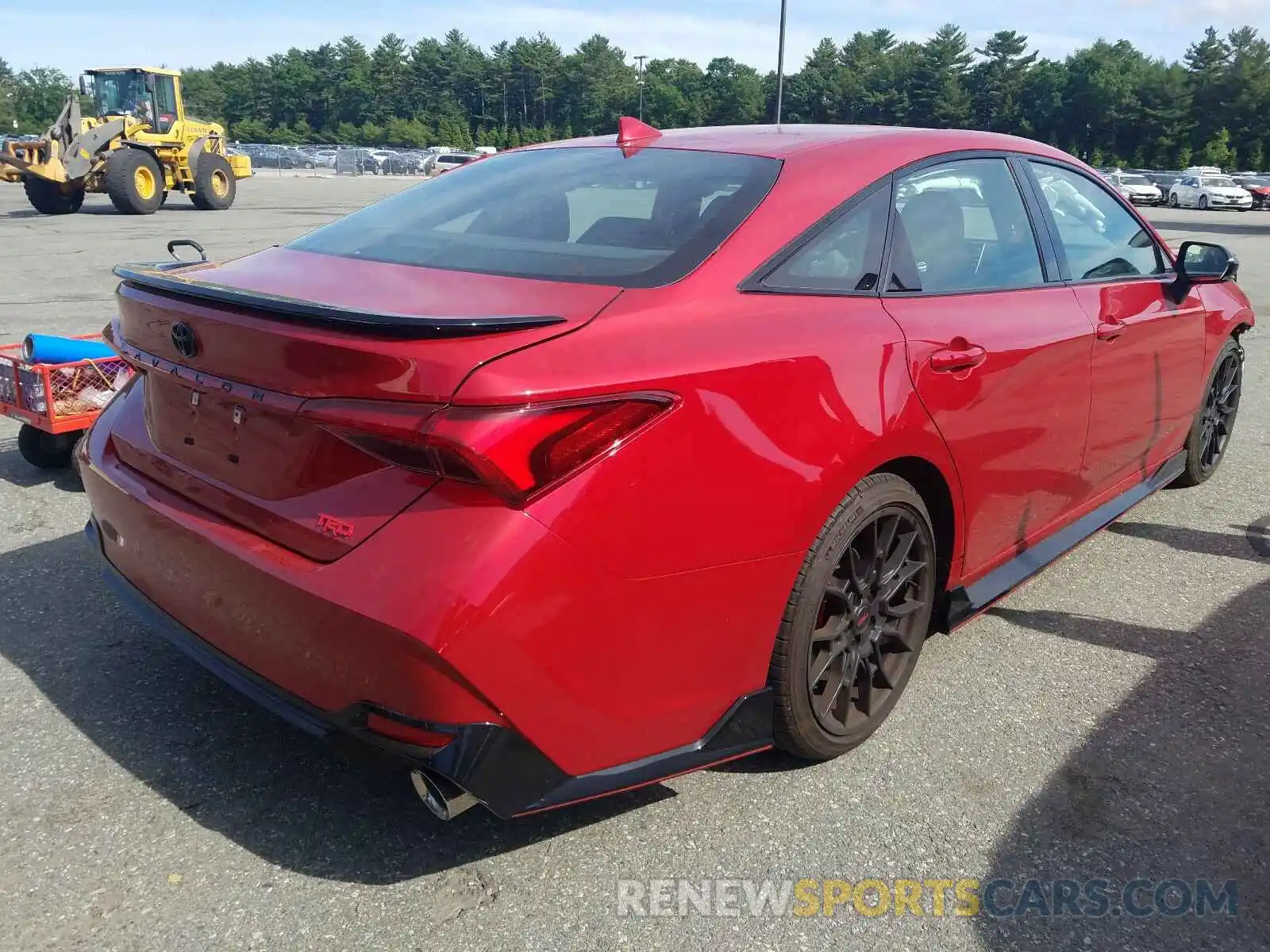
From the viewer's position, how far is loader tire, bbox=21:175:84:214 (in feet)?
66.2

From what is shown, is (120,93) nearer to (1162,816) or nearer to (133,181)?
(133,181)

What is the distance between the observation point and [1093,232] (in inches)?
144

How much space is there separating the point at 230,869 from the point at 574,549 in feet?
3.54

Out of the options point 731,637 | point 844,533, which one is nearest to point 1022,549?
point 844,533

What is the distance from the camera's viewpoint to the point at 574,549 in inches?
74.4

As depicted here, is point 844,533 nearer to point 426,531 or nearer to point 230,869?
point 426,531

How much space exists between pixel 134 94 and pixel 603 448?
23530mm

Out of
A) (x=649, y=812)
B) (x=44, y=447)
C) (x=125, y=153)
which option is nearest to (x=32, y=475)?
(x=44, y=447)

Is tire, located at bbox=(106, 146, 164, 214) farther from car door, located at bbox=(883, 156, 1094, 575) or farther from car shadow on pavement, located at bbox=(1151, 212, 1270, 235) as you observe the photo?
car shadow on pavement, located at bbox=(1151, 212, 1270, 235)

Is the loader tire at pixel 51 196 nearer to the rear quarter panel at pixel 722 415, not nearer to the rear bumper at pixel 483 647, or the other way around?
the rear bumper at pixel 483 647

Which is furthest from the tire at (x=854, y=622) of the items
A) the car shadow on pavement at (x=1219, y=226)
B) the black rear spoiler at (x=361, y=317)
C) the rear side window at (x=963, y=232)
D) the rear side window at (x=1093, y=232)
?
the car shadow on pavement at (x=1219, y=226)

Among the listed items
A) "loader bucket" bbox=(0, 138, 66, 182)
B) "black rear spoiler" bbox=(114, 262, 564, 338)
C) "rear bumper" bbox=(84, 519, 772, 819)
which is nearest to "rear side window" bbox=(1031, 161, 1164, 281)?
"rear bumper" bbox=(84, 519, 772, 819)

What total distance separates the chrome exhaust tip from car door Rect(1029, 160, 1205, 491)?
8.05ft

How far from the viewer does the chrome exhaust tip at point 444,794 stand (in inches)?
76.4
